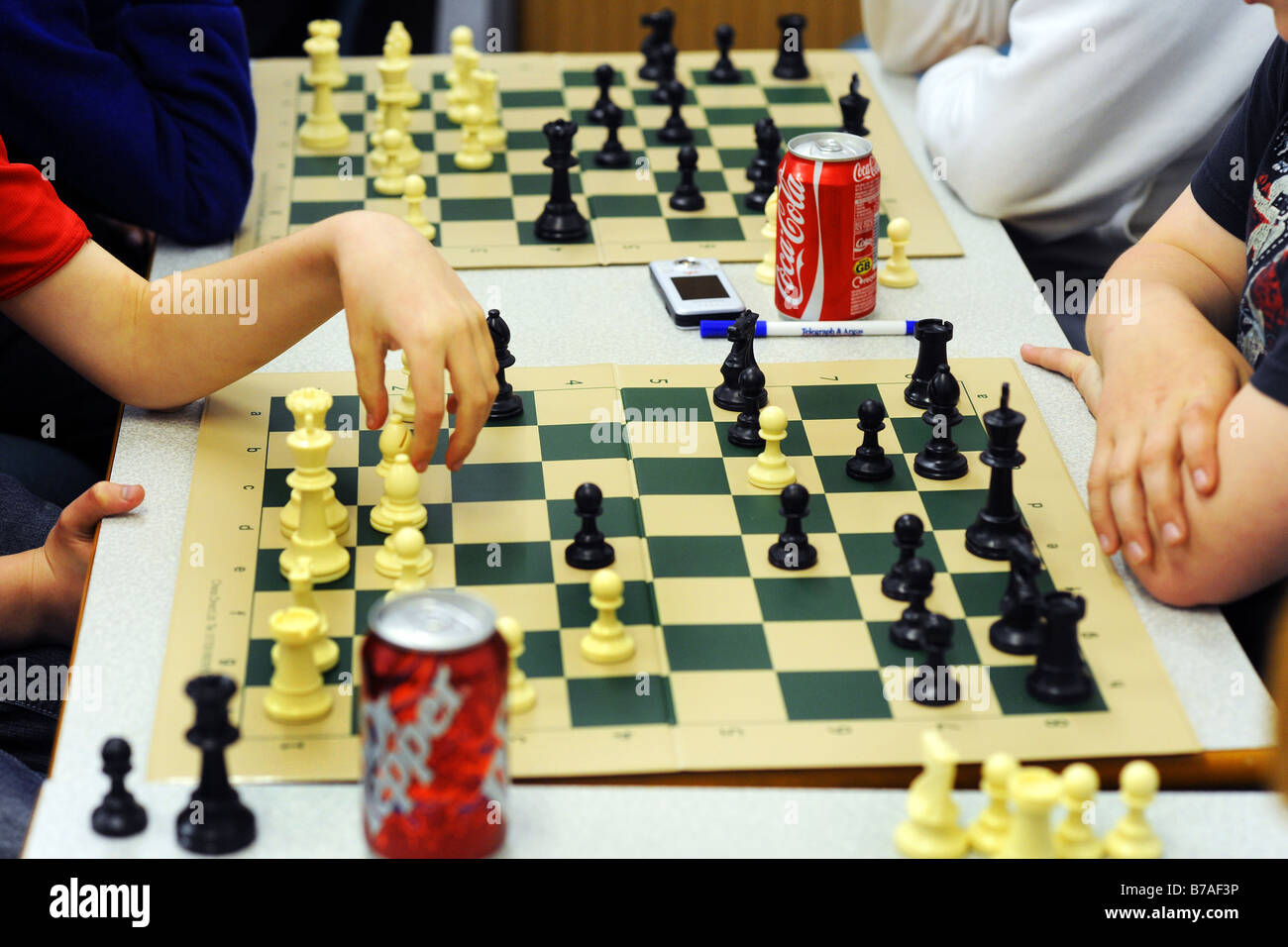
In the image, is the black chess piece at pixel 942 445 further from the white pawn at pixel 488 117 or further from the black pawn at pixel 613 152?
the white pawn at pixel 488 117

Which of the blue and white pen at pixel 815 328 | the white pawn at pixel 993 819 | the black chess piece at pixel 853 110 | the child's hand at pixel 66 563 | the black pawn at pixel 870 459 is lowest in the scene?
the child's hand at pixel 66 563

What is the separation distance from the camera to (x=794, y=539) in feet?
3.95

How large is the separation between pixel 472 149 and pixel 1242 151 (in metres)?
0.98

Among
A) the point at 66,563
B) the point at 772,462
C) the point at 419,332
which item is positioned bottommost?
the point at 66,563

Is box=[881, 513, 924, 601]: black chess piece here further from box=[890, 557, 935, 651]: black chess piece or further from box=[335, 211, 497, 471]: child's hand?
box=[335, 211, 497, 471]: child's hand

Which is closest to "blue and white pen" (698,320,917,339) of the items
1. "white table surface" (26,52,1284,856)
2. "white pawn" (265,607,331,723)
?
"white table surface" (26,52,1284,856)

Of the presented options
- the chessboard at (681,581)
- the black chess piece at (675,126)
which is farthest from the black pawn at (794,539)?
the black chess piece at (675,126)

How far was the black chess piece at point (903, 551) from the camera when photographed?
44.9 inches

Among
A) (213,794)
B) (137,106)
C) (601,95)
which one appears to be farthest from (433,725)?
(601,95)

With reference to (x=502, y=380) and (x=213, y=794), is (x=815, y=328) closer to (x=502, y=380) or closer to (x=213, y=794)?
(x=502, y=380)

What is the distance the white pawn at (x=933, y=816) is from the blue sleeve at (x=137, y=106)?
3.87ft

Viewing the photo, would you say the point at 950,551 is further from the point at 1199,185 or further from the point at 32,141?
the point at 32,141
